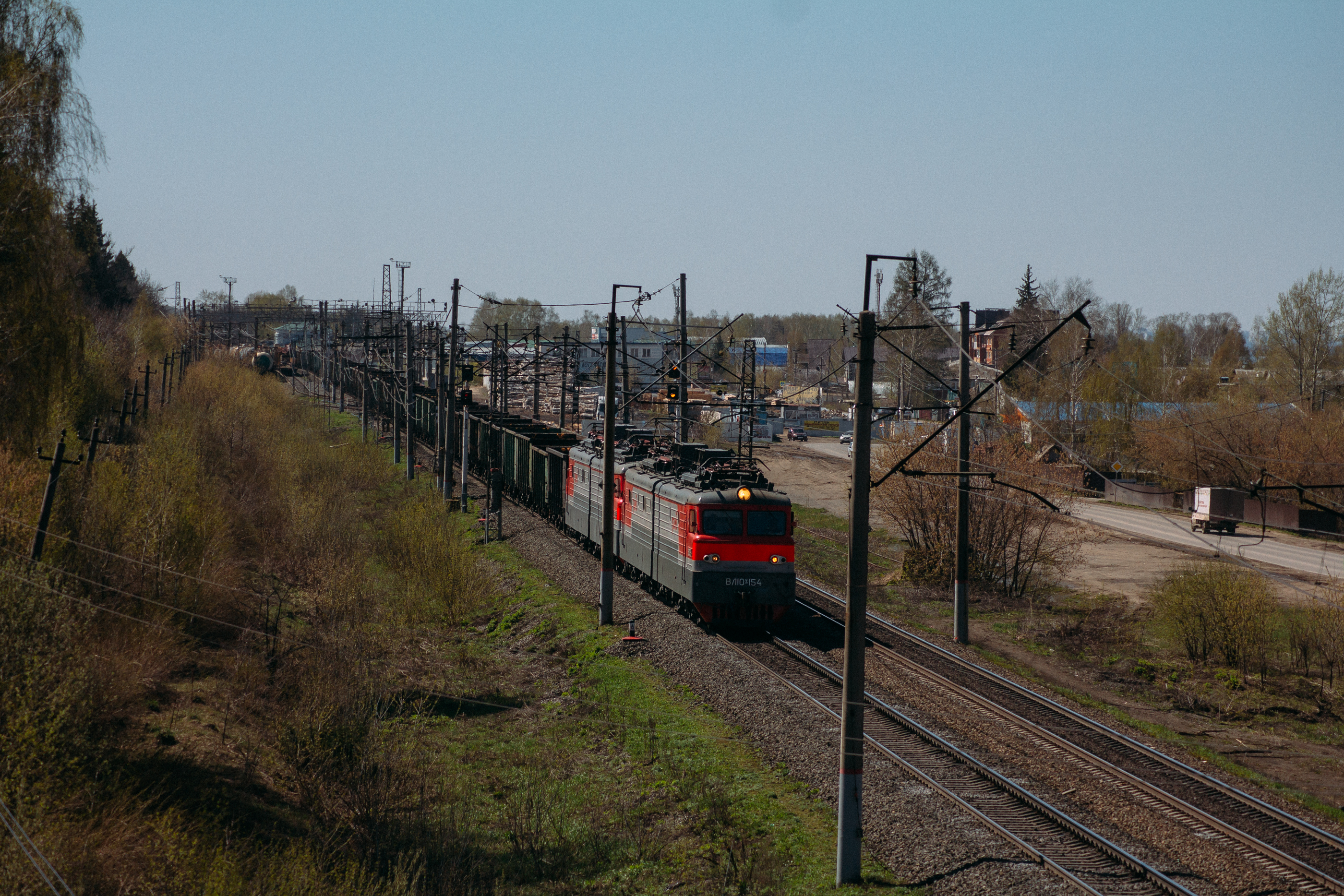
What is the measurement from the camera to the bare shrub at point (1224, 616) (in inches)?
891

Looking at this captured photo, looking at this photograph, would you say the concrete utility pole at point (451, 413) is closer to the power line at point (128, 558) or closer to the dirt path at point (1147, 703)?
the power line at point (128, 558)

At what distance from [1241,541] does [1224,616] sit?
27185mm

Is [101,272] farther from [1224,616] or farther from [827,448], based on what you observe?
[1224,616]

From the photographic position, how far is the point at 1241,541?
46406 mm

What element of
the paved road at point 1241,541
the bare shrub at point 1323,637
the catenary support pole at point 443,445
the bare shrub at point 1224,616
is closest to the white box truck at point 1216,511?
the paved road at point 1241,541

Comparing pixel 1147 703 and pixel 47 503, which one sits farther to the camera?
pixel 1147 703

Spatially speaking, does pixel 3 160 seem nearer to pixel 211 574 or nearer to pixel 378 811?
pixel 211 574

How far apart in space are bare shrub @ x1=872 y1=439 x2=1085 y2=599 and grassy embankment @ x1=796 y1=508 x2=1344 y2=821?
0.85m

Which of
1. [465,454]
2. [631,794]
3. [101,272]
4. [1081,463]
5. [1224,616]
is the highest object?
[101,272]

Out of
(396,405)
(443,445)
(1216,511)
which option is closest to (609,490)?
(443,445)

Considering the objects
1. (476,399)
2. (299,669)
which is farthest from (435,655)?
(476,399)

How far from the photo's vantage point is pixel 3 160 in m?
17.1

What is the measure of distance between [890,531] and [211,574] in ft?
89.9

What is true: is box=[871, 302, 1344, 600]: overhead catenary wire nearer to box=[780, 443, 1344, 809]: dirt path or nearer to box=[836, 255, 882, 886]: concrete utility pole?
box=[780, 443, 1344, 809]: dirt path
